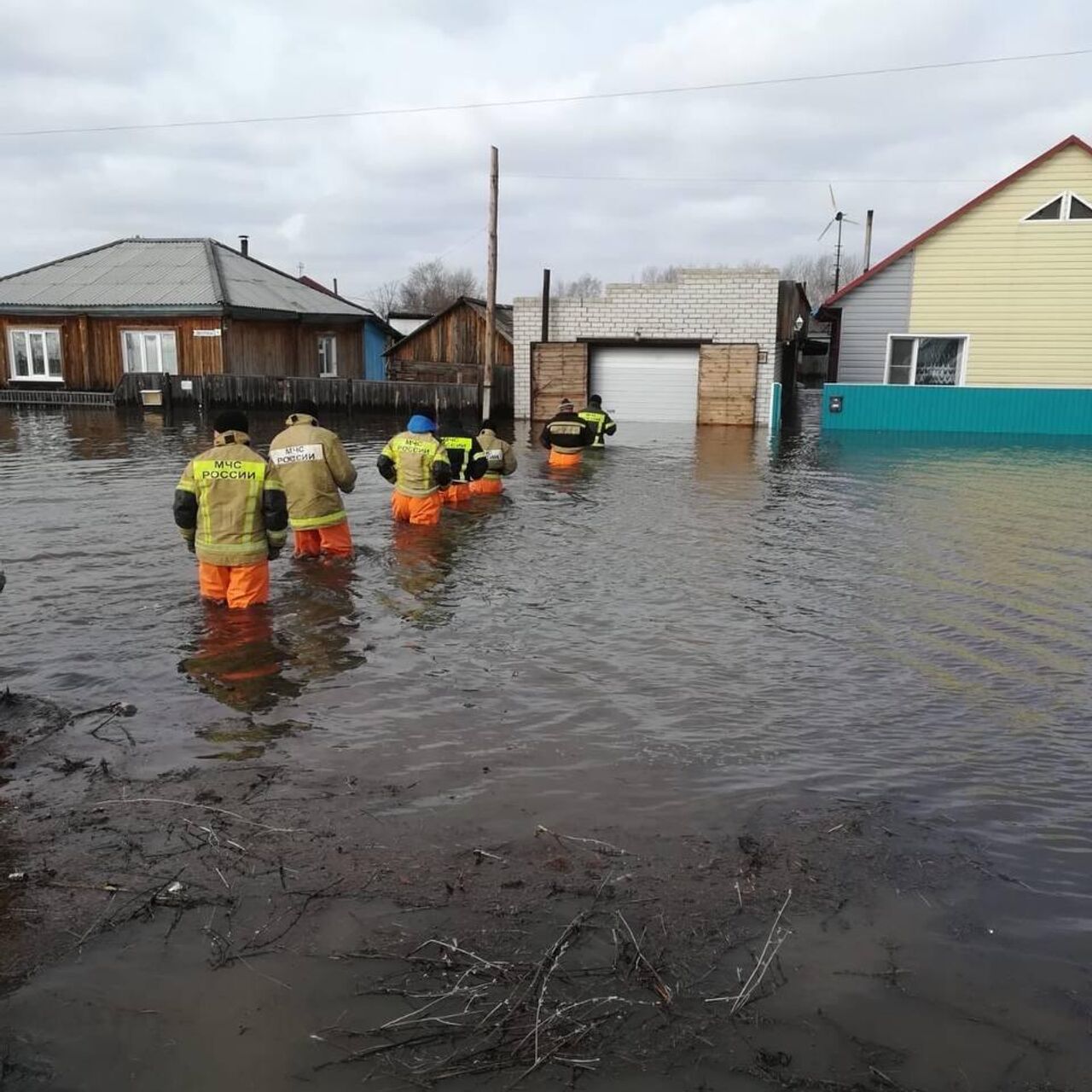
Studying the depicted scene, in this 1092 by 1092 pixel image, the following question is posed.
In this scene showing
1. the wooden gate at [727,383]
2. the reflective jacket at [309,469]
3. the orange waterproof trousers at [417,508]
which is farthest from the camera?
the wooden gate at [727,383]

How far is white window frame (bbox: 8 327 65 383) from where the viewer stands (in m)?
32.8

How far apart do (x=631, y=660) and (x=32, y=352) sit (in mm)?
32916

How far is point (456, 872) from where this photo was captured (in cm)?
410

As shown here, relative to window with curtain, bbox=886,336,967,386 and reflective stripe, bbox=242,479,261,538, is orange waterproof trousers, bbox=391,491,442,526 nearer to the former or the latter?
reflective stripe, bbox=242,479,261,538

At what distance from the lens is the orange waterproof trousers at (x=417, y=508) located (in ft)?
37.4

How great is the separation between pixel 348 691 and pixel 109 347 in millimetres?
30395

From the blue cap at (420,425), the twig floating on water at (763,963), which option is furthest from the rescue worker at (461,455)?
the twig floating on water at (763,963)

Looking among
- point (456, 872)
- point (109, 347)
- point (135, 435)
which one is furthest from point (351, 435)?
point (456, 872)

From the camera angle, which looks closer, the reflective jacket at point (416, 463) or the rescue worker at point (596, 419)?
the reflective jacket at point (416, 463)

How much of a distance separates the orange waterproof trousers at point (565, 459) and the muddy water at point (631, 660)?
4065 mm

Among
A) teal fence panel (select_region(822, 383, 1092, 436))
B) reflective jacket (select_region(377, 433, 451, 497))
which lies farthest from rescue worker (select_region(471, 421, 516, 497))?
teal fence panel (select_region(822, 383, 1092, 436))

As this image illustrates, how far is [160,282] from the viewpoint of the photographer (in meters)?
32.8

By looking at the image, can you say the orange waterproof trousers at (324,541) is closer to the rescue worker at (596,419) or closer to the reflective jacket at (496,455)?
the reflective jacket at (496,455)

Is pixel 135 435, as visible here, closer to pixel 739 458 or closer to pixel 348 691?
pixel 739 458
